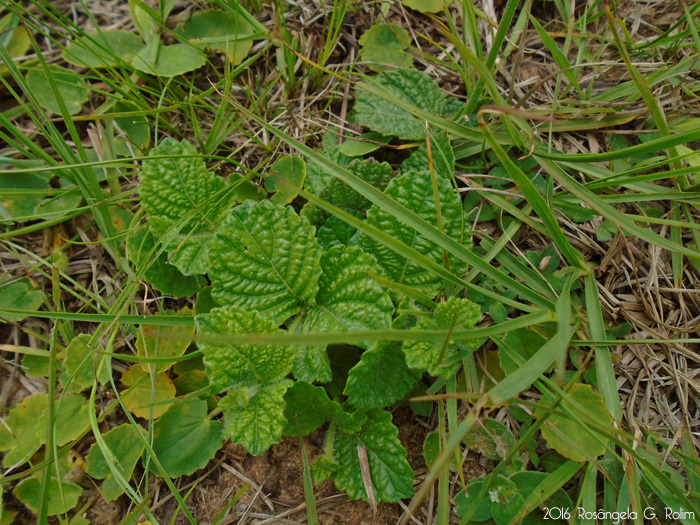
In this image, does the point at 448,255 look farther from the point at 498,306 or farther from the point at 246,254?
the point at 246,254

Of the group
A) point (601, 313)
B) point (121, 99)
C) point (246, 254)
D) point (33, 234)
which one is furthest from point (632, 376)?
point (33, 234)

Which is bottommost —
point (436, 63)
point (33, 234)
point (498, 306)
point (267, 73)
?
point (33, 234)

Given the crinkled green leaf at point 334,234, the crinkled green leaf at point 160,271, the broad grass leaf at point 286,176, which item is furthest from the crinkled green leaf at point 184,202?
the crinkled green leaf at point 334,234

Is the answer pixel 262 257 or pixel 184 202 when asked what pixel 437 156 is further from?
pixel 184 202

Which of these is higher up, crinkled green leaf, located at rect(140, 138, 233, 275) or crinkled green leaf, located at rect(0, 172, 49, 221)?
crinkled green leaf, located at rect(140, 138, 233, 275)

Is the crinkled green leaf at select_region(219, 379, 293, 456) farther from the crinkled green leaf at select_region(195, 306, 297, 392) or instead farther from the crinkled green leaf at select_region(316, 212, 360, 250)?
the crinkled green leaf at select_region(316, 212, 360, 250)

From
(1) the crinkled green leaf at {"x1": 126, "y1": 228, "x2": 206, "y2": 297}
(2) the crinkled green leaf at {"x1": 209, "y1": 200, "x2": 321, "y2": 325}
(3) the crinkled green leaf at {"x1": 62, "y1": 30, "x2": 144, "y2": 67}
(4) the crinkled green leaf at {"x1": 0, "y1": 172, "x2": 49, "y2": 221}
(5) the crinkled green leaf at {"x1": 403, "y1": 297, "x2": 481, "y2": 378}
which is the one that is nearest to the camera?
(5) the crinkled green leaf at {"x1": 403, "y1": 297, "x2": 481, "y2": 378}

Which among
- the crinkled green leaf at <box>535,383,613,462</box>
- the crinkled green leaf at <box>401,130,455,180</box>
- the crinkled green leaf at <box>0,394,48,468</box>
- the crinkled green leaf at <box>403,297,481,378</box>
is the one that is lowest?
the crinkled green leaf at <box>0,394,48,468</box>

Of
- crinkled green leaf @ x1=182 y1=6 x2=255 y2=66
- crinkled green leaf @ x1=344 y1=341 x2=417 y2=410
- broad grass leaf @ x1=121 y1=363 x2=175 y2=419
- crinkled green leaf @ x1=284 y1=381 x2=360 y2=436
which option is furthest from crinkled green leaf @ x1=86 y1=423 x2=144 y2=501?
crinkled green leaf @ x1=182 y1=6 x2=255 y2=66
